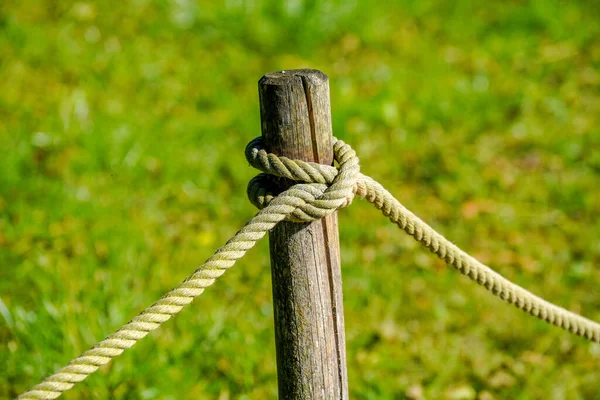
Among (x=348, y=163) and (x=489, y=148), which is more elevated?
(x=489, y=148)

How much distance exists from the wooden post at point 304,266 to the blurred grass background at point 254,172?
918 mm

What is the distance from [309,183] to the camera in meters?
1.31

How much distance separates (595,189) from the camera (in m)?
3.57

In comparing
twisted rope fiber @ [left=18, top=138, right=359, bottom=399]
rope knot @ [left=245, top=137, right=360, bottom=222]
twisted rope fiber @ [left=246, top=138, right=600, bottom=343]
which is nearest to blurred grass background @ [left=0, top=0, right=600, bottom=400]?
twisted rope fiber @ [left=246, top=138, right=600, bottom=343]

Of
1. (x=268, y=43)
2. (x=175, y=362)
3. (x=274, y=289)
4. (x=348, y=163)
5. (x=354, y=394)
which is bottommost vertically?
(x=354, y=394)

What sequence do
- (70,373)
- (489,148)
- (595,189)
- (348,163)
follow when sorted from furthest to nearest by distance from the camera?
(489,148), (595,189), (348,163), (70,373)

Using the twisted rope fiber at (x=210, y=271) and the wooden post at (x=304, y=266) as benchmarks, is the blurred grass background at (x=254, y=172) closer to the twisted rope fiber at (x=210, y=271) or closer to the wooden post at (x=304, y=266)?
the wooden post at (x=304, y=266)

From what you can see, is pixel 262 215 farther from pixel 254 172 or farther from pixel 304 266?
pixel 254 172

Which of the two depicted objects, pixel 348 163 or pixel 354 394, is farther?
pixel 354 394

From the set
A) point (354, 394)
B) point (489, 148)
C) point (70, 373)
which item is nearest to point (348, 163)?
point (70, 373)

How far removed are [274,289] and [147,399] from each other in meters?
1.06

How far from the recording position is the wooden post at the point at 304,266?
1291mm

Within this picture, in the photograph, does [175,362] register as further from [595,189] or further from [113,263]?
[595,189]

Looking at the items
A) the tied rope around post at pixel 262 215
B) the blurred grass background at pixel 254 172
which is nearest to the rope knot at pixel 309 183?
the tied rope around post at pixel 262 215
